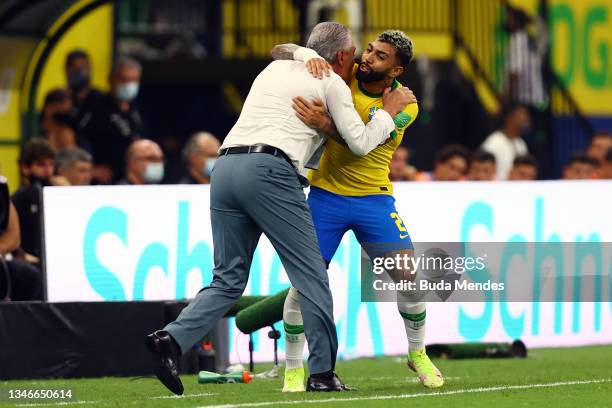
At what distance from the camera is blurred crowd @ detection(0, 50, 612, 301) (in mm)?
14055

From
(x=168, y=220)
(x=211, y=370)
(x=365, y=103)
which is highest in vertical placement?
(x=365, y=103)

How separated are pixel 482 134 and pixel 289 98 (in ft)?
43.7

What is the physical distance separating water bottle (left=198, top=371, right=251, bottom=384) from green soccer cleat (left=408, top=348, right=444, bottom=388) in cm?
123

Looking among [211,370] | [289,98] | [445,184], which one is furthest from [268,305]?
[445,184]

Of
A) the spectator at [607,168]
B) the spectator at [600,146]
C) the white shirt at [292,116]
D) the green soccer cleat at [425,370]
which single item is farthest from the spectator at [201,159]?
the white shirt at [292,116]

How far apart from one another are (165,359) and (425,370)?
1763 mm

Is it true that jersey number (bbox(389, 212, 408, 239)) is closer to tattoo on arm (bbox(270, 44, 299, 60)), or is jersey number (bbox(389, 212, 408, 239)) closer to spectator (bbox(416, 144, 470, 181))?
tattoo on arm (bbox(270, 44, 299, 60))

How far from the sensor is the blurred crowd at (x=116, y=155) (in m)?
14.1

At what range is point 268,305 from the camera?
1116 cm

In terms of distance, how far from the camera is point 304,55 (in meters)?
9.78

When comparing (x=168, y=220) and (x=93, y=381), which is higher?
(x=168, y=220)

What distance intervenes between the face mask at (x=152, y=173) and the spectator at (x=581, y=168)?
436 cm

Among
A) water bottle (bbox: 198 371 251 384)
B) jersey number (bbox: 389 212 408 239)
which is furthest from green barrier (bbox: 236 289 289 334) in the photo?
jersey number (bbox: 389 212 408 239)

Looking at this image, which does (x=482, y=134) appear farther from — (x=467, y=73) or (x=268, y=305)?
(x=268, y=305)
